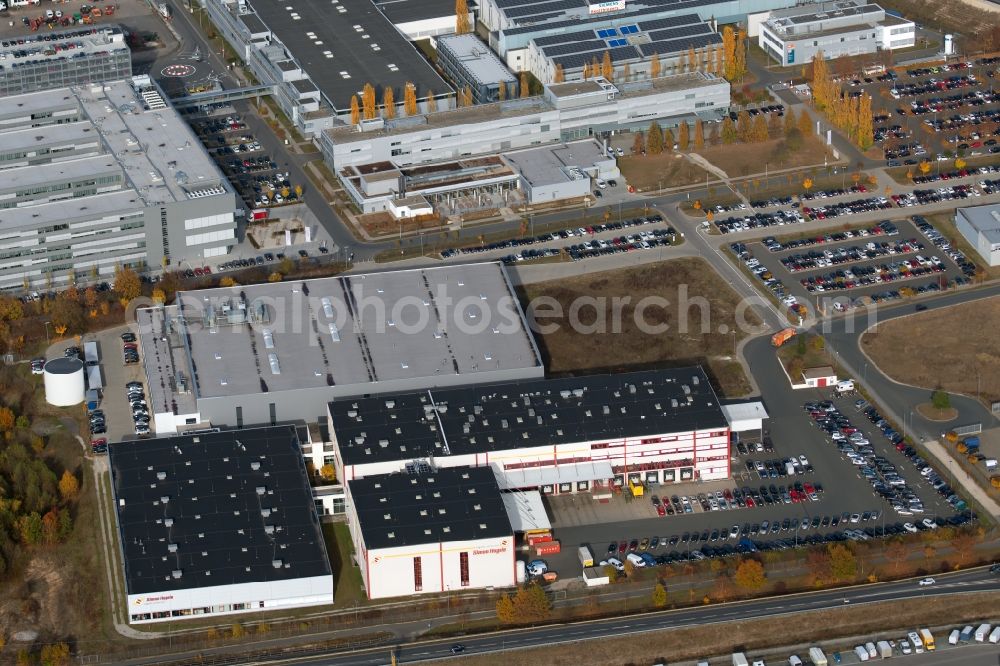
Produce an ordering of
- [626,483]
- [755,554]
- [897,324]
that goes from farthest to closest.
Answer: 1. [897,324]
2. [626,483]
3. [755,554]

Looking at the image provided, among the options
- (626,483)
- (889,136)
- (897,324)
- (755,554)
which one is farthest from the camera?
(889,136)

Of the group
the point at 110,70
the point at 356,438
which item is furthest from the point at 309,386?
the point at 110,70

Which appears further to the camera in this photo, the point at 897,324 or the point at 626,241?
the point at 626,241

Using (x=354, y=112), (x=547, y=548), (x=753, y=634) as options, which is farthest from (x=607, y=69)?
(x=753, y=634)

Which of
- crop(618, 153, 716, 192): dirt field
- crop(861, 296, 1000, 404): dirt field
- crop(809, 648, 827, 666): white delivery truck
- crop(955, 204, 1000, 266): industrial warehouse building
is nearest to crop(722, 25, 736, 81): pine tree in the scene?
crop(618, 153, 716, 192): dirt field

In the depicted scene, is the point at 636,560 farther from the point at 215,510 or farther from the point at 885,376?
the point at 885,376

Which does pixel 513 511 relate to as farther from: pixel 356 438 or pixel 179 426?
pixel 179 426

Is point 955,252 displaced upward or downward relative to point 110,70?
downward
